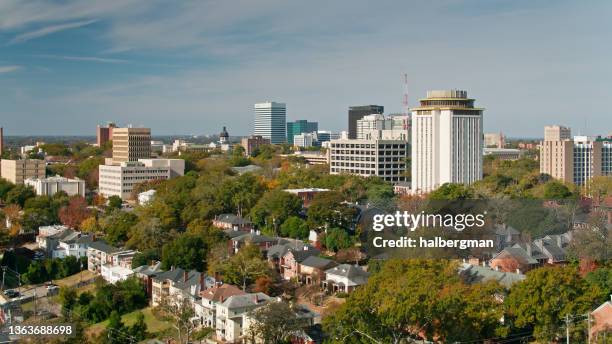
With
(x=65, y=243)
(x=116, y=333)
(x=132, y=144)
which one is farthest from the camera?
(x=132, y=144)

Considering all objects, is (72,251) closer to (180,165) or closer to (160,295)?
(160,295)

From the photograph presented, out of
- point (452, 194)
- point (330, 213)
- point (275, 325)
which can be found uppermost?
point (452, 194)

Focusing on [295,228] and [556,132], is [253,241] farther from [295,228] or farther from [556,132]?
[556,132]

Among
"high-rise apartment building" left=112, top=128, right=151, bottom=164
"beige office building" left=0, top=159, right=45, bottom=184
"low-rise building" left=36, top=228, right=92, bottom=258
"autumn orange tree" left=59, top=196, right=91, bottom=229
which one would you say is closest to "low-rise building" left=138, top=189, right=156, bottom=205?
"autumn orange tree" left=59, top=196, right=91, bottom=229

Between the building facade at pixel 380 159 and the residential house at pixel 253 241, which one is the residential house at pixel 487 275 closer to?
the residential house at pixel 253 241

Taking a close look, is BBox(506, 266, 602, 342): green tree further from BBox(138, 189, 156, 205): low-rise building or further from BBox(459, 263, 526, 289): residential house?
BBox(138, 189, 156, 205): low-rise building

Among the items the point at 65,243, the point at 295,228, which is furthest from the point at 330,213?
the point at 65,243

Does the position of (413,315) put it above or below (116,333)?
above

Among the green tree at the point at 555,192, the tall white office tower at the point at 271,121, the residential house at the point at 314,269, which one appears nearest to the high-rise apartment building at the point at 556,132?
the green tree at the point at 555,192
